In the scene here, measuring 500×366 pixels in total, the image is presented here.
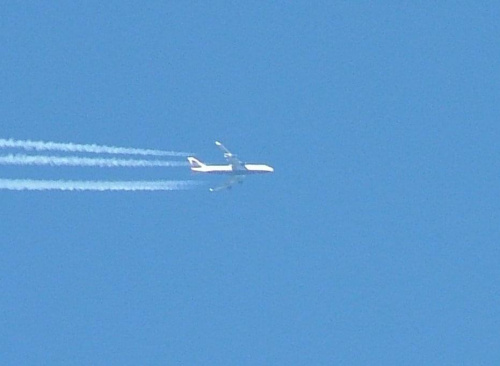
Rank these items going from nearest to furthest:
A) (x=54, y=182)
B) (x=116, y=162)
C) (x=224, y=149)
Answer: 1. (x=54, y=182)
2. (x=116, y=162)
3. (x=224, y=149)

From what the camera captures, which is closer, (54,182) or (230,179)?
(54,182)

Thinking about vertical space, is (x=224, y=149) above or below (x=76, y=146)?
above

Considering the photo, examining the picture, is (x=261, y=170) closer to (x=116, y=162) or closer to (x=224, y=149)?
(x=224, y=149)

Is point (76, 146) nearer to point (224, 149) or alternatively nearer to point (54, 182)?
point (54, 182)

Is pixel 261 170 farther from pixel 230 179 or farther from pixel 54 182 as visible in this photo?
pixel 54 182

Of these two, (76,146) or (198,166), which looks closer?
(76,146)

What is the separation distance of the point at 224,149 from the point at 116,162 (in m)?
13.8

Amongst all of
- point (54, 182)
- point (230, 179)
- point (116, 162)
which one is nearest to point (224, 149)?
point (230, 179)

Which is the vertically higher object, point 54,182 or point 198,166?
point 198,166

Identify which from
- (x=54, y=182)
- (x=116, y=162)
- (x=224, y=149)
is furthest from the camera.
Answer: (x=224, y=149)

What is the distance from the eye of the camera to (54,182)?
2109 inches

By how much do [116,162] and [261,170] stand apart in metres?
16.1

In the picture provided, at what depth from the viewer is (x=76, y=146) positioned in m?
54.7

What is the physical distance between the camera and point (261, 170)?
238 ft
